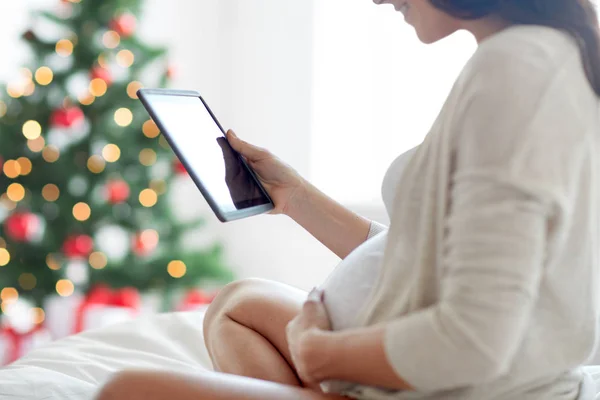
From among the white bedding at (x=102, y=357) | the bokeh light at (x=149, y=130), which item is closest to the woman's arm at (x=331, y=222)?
the white bedding at (x=102, y=357)

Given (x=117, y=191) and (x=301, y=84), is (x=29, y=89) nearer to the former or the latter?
(x=117, y=191)

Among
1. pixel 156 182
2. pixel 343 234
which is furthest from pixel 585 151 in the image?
pixel 156 182

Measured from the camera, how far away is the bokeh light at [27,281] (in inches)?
107

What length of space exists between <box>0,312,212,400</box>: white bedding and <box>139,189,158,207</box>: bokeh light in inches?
44.2

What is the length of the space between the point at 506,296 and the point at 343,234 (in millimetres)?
626

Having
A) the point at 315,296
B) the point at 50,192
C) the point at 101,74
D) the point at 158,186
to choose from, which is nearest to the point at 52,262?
the point at 50,192

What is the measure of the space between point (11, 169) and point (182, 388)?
2.04 metres

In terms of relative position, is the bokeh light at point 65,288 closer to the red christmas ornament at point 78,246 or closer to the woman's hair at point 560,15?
the red christmas ornament at point 78,246

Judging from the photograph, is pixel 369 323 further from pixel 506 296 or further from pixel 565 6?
pixel 565 6

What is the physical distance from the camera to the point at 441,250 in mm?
831

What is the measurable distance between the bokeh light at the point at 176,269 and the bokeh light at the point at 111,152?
0.42m

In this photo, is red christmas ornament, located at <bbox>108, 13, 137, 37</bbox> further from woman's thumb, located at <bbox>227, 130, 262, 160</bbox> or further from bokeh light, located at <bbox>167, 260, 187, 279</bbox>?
woman's thumb, located at <bbox>227, 130, 262, 160</bbox>

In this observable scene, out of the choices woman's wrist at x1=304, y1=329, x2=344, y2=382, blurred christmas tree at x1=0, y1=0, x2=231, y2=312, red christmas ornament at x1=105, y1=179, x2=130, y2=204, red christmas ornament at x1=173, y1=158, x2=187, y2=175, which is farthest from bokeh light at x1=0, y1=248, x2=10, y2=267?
woman's wrist at x1=304, y1=329, x2=344, y2=382

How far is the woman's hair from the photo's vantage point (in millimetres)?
857
